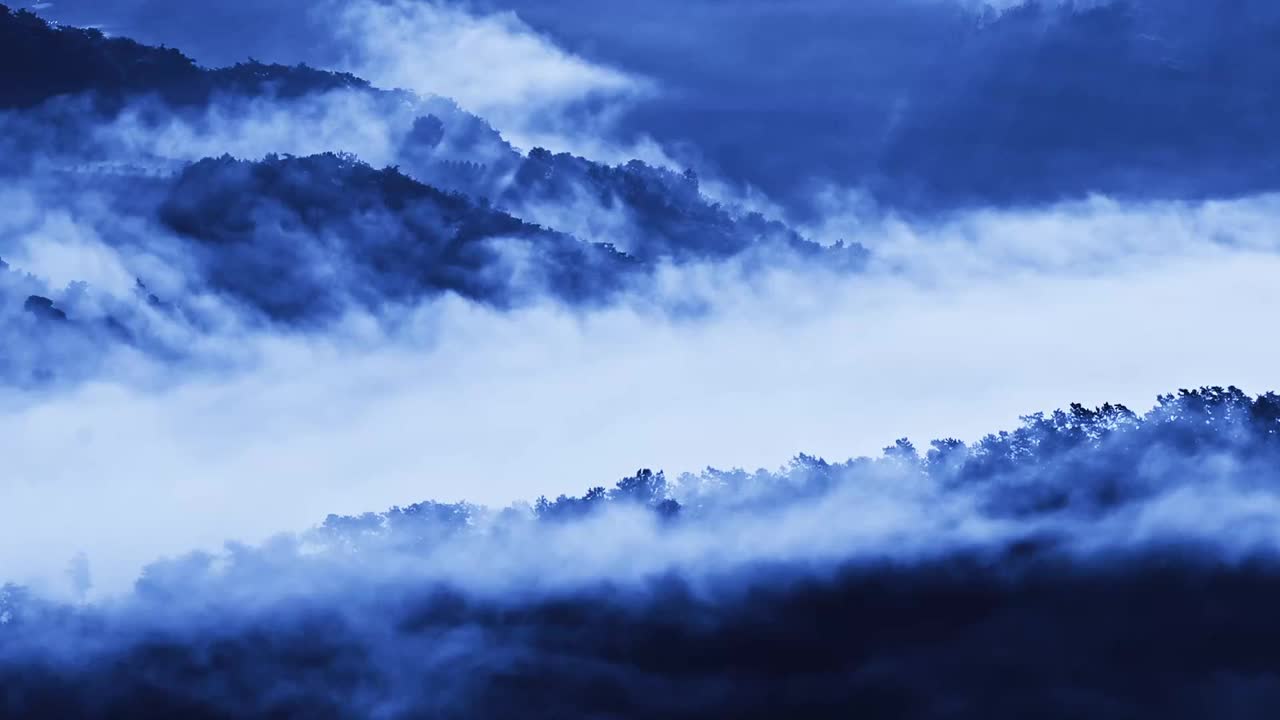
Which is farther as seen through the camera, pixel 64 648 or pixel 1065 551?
pixel 1065 551

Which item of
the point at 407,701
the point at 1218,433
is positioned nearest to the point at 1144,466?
the point at 1218,433

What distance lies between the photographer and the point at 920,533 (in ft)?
104

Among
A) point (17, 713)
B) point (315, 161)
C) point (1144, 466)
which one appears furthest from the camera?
point (315, 161)

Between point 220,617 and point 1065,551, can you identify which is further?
point 1065,551

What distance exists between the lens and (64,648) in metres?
27.9

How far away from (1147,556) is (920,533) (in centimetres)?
428

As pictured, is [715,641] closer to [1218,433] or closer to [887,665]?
[887,665]

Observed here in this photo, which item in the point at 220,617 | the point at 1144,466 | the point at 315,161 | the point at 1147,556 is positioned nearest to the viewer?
the point at 220,617

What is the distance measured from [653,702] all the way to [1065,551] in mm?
8879

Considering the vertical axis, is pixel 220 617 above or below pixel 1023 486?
below

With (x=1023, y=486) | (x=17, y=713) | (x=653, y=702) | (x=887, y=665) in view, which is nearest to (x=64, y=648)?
(x=17, y=713)

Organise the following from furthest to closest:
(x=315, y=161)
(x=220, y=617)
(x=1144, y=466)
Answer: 1. (x=315, y=161)
2. (x=1144, y=466)
3. (x=220, y=617)

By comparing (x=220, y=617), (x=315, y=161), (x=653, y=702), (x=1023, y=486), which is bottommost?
(x=653, y=702)

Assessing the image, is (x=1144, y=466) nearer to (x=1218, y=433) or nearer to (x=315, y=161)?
(x=1218, y=433)
